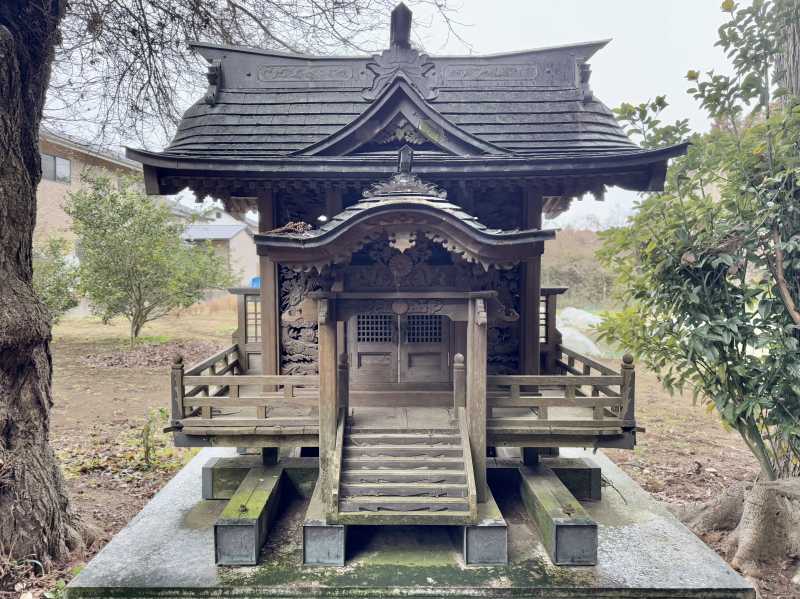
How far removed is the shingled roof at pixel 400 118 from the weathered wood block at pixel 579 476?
3745 mm

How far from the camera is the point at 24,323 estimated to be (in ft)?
17.1

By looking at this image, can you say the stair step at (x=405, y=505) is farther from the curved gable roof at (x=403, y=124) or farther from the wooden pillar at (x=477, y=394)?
the curved gable roof at (x=403, y=124)

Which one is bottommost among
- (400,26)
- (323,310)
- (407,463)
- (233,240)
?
(407,463)

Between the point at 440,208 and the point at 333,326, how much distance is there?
1.72 m

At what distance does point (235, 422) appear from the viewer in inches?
216

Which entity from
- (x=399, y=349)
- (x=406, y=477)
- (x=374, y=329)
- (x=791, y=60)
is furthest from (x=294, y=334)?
(x=791, y=60)

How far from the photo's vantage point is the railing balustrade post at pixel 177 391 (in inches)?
212

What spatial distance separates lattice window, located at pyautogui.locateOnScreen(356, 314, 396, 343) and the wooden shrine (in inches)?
0.8

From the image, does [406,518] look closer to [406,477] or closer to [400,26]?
[406,477]

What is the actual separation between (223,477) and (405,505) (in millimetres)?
2873

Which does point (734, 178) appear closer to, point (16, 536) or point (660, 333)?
point (660, 333)

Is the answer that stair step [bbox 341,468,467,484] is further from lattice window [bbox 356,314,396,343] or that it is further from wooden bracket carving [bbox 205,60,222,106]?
wooden bracket carving [bbox 205,60,222,106]

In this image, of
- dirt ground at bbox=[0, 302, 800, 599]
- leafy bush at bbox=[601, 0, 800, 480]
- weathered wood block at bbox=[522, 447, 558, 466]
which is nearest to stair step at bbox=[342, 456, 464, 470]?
weathered wood block at bbox=[522, 447, 558, 466]

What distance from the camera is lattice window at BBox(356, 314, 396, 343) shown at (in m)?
6.76
